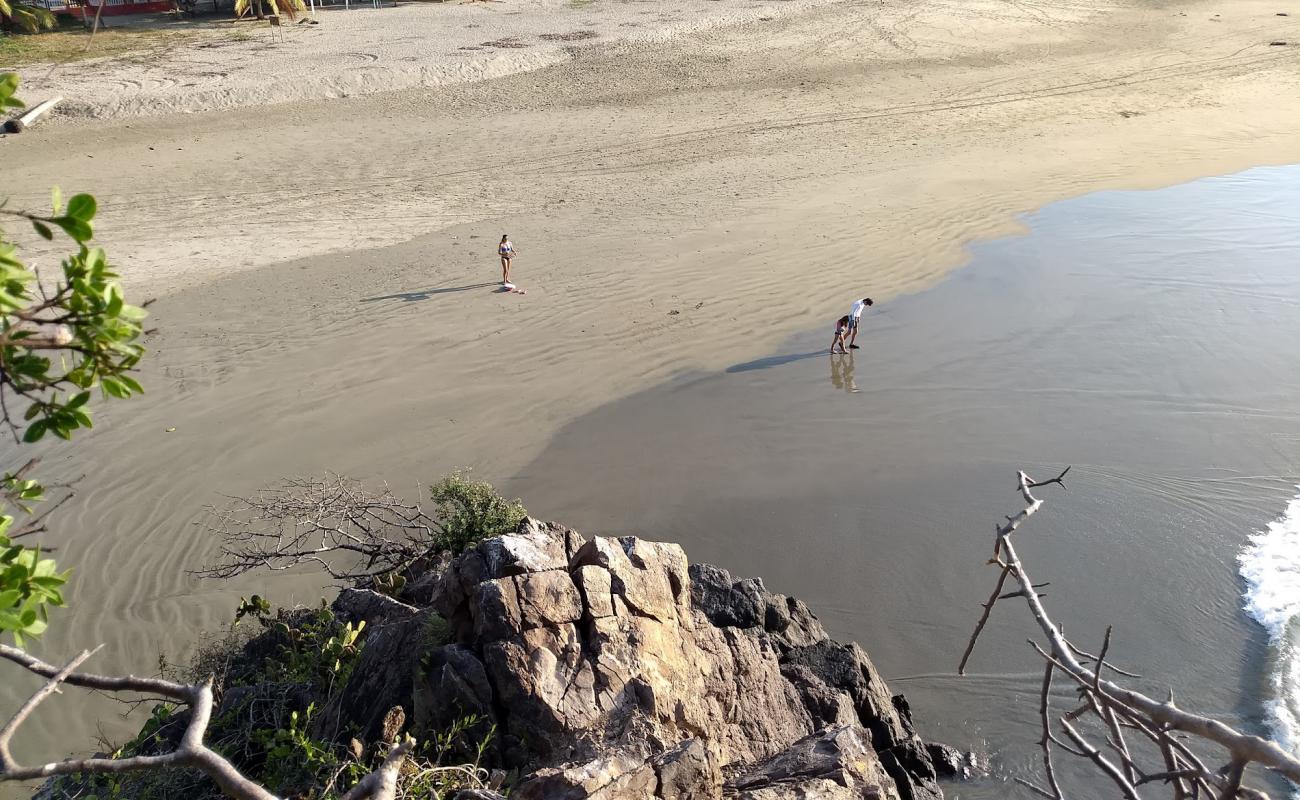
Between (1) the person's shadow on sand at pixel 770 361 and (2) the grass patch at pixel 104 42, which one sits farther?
(2) the grass patch at pixel 104 42

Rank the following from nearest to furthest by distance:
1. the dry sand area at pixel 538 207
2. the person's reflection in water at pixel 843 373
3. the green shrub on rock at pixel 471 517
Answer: the green shrub on rock at pixel 471 517, the dry sand area at pixel 538 207, the person's reflection in water at pixel 843 373

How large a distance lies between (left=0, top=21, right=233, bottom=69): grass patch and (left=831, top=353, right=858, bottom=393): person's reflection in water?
2011 cm

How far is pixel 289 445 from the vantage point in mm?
11977

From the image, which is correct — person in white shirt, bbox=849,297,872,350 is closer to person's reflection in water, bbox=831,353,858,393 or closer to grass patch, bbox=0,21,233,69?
person's reflection in water, bbox=831,353,858,393

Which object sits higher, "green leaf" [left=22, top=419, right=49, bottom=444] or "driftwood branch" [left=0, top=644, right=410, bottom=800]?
"green leaf" [left=22, top=419, right=49, bottom=444]

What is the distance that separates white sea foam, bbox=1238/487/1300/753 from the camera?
796cm

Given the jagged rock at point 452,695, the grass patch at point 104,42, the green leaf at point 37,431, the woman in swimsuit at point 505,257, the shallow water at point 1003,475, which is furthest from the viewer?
the grass patch at point 104,42

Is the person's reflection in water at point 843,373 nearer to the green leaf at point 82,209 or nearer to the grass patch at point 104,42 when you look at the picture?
the green leaf at point 82,209

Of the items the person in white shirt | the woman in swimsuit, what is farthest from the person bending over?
the woman in swimsuit

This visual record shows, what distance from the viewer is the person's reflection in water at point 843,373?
1322 cm

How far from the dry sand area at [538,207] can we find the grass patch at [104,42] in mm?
2072

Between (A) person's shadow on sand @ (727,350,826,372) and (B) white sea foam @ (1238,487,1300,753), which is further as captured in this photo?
(A) person's shadow on sand @ (727,350,826,372)

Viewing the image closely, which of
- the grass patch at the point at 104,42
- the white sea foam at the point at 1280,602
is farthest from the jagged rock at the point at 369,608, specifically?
the grass patch at the point at 104,42

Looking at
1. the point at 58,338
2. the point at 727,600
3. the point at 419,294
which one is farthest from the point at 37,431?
the point at 419,294
